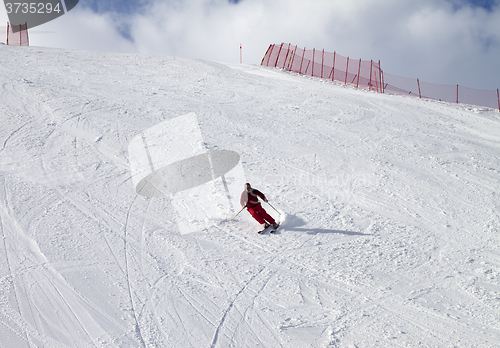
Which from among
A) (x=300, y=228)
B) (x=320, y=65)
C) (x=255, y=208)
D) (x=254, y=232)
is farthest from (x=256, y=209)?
(x=320, y=65)

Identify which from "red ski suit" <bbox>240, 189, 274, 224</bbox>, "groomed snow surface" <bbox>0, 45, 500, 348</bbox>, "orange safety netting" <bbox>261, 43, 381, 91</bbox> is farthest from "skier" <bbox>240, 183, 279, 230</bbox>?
"orange safety netting" <bbox>261, 43, 381, 91</bbox>

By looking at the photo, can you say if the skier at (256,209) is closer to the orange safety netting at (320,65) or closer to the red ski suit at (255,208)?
the red ski suit at (255,208)

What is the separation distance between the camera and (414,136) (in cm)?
1204

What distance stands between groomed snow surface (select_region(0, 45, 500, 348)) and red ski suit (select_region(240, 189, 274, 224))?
0.39 meters

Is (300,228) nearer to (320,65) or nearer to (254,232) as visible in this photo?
(254,232)

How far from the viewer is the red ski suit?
23.6 ft

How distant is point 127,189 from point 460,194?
8033mm

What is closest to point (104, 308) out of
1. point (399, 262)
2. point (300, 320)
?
point (300, 320)

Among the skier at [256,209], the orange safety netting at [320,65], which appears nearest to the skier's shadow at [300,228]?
the skier at [256,209]

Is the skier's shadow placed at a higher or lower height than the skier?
lower

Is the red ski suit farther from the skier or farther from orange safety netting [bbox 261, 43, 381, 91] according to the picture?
orange safety netting [bbox 261, 43, 381, 91]

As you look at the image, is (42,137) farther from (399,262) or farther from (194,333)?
(399,262)

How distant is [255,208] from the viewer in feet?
23.9

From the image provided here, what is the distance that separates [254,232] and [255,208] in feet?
1.58
